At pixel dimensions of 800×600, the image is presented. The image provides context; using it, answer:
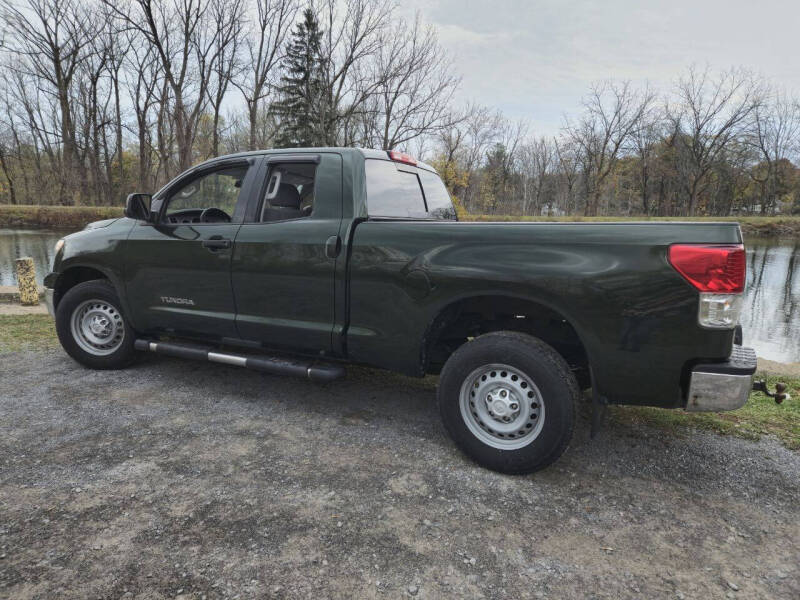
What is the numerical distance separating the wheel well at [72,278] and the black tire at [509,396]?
377 cm

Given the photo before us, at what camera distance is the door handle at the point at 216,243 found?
3.92m

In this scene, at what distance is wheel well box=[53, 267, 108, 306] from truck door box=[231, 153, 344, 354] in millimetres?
1988

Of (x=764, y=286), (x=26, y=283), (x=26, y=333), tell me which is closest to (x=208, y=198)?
(x=26, y=333)

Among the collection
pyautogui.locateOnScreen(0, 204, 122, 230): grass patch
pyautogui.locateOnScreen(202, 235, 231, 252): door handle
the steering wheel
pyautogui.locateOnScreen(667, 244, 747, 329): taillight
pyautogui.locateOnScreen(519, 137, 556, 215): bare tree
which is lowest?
pyautogui.locateOnScreen(667, 244, 747, 329): taillight

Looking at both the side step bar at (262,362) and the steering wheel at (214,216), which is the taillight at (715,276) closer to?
the side step bar at (262,362)

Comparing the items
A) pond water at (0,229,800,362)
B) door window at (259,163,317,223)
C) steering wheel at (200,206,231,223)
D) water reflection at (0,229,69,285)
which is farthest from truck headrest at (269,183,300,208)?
water reflection at (0,229,69,285)

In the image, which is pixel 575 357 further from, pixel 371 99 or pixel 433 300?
pixel 371 99

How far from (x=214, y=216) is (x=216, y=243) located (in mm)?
449

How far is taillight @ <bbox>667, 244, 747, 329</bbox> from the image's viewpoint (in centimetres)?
244

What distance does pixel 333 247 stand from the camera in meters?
3.47

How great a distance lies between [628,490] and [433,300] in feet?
5.27

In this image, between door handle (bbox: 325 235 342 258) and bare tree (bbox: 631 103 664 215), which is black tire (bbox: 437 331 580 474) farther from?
bare tree (bbox: 631 103 664 215)

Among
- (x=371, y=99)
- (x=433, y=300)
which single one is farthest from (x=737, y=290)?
(x=371, y=99)

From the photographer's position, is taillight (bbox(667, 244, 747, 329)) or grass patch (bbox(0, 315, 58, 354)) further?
grass patch (bbox(0, 315, 58, 354))
